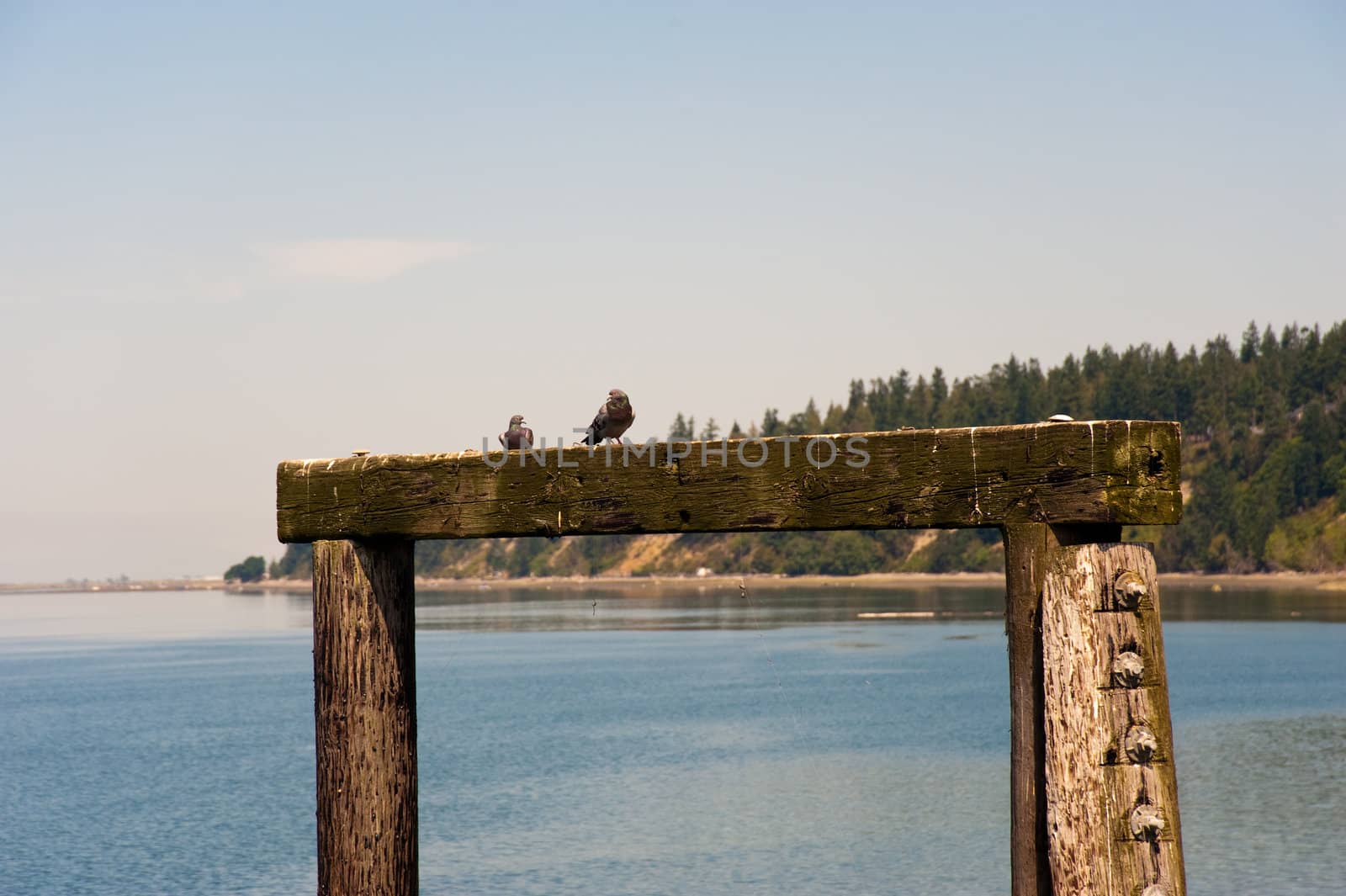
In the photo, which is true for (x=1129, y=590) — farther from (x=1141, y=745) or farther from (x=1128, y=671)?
(x=1141, y=745)

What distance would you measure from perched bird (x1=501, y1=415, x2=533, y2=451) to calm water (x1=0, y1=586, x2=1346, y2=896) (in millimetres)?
22635

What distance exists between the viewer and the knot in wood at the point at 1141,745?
5469mm

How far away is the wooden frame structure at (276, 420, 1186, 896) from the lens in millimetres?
5504

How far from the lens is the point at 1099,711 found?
18.1 ft

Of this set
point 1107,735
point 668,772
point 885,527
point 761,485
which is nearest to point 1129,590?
point 1107,735

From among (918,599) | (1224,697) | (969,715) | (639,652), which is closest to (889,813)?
(969,715)

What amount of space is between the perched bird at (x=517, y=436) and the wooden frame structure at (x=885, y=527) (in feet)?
0.41

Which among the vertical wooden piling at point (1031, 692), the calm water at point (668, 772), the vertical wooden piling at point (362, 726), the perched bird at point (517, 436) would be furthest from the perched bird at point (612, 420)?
the calm water at point (668, 772)

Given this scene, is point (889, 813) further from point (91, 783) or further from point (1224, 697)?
point (1224, 697)

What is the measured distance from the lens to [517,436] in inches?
263

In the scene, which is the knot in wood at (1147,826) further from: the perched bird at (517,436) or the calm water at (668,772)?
the calm water at (668,772)

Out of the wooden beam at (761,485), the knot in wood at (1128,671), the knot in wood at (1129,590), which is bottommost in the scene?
the knot in wood at (1128,671)

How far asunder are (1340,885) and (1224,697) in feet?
124

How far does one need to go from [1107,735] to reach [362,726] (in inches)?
136
